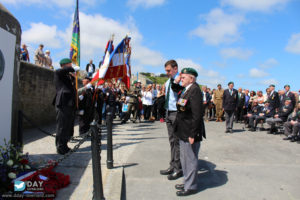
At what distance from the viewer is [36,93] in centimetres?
959

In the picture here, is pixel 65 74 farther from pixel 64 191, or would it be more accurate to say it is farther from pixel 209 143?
pixel 209 143

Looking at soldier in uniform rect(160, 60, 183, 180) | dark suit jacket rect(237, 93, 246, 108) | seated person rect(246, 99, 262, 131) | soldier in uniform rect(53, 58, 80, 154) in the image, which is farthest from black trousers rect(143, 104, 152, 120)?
soldier in uniform rect(160, 60, 183, 180)

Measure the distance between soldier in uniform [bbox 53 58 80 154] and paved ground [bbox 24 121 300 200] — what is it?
38 cm

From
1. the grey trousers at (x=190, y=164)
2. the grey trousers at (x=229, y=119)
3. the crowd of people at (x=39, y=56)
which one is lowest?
the grey trousers at (x=190, y=164)

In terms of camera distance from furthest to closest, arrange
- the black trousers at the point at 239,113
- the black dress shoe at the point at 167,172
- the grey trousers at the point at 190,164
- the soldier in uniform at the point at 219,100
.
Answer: the soldier in uniform at the point at 219,100 → the black trousers at the point at 239,113 → the black dress shoe at the point at 167,172 → the grey trousers at the point at 190,164

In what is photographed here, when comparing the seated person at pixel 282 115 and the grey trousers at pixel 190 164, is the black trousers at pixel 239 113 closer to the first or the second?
the seated person at pixel 282 115

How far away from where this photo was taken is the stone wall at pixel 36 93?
346 inches

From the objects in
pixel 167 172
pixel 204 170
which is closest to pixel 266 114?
pixel 204 170

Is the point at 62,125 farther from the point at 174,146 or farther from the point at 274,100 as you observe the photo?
the point at 274,100

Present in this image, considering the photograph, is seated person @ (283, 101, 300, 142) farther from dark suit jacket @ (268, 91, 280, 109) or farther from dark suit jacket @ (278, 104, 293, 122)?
dark suit jacket @ (268, 91, 280, 109)

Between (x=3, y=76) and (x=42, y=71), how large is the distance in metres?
6.65

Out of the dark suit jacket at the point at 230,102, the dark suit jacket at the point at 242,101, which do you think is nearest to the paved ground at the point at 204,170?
the dark suit jacket at the point at 230,102

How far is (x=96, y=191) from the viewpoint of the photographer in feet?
9.85

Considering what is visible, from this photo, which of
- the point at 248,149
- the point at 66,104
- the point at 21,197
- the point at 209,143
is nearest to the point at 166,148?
the point at 209,143
